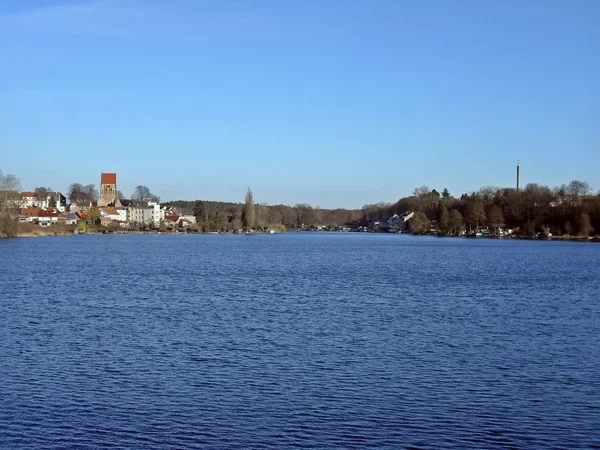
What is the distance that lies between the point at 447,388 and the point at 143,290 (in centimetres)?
2169

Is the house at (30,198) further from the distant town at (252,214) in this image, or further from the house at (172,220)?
the house at (172,220)

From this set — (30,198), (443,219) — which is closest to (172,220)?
(30,198)

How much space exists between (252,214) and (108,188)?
3884 centimetres

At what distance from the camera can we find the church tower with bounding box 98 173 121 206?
177000mm

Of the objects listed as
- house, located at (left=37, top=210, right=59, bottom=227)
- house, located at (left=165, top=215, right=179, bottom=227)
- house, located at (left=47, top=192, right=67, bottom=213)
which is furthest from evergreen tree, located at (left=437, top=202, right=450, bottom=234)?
house, located at (left=47, top=192, right=67, bottom=213)

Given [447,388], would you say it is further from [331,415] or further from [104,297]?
[104,297]

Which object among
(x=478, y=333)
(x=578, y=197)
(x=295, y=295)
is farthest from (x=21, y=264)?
(x=578, y=197)

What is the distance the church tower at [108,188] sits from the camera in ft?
581

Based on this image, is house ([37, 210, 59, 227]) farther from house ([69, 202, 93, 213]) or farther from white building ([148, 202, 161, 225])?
white building ([148, 202, 161, 225])

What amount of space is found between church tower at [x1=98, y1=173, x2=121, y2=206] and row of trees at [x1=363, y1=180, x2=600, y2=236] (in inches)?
3013

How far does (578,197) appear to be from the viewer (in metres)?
124

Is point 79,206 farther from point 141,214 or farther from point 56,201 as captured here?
point 141,214

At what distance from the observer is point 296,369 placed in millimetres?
16766

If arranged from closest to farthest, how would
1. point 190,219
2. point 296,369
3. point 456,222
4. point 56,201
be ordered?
point 296,369
point 456,222
point 56,201
point 190,219
